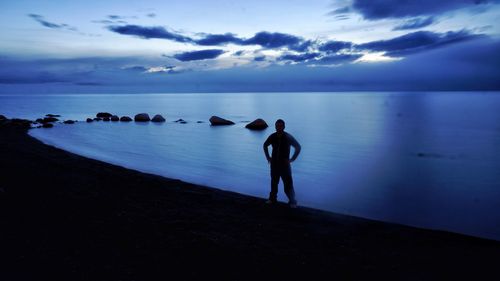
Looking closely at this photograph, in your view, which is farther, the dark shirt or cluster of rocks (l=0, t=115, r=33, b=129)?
cluster of rocks (l=0, t=115, r=33, b=129)

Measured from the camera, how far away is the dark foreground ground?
635 centimetres

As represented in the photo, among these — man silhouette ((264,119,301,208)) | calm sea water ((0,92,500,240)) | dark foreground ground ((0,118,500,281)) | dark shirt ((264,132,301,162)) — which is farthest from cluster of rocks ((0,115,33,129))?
dark shirt ((264,132,301,162))

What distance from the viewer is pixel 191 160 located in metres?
26.1

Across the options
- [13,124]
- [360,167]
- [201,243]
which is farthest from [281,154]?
[13,124]

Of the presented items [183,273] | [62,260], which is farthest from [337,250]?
[62,260]

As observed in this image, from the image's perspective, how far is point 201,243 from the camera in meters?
7.64

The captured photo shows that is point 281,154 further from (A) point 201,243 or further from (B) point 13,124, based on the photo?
(B) point 13,124

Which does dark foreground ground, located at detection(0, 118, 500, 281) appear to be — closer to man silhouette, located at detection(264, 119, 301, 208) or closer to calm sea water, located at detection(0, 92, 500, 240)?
man silhouette, located at detection(264, 119, 301, 208)

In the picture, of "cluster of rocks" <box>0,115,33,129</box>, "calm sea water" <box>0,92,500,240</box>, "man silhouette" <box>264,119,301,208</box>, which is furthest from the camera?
"cluster of rocks" <box>0,115,33,129</box>

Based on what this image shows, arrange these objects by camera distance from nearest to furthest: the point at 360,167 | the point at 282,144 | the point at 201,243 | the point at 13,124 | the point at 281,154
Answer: the point at 201,243
the point at 282,144
the point at 281,154
the point at 360,167
the point at 13,124

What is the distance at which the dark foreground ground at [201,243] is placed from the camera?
20.8 feet

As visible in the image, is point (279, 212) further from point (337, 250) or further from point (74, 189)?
point (74, 189)

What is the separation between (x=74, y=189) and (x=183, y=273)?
687cm

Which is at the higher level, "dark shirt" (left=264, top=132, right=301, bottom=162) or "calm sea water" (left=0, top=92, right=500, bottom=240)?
"dark shirt" (left=264, top=132, right=301, bottom=162)
